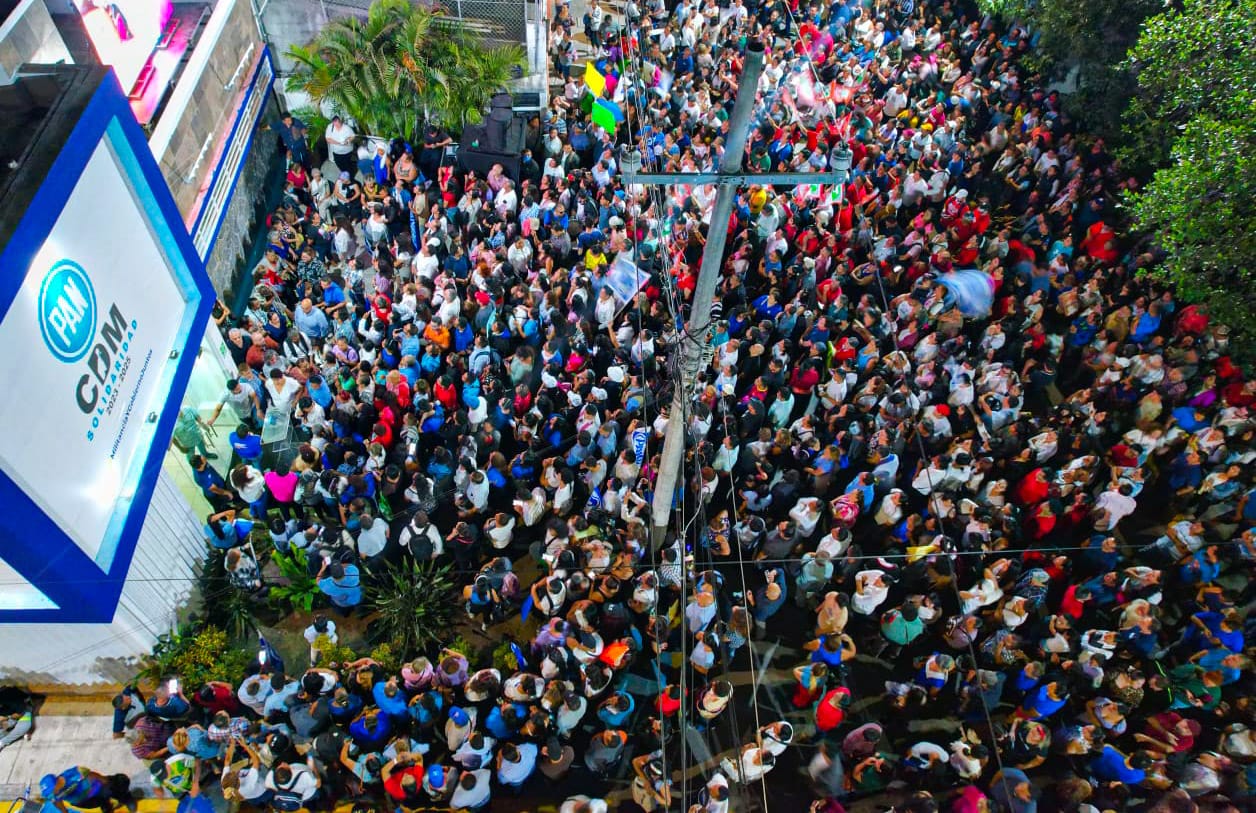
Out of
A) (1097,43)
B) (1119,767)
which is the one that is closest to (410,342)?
(1119,767)

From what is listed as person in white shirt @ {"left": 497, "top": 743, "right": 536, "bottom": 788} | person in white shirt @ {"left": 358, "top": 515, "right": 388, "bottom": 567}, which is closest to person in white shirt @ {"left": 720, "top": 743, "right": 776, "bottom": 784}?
person in white shirt @ {"left": 497, "top": 743, "right": 536, "bottom": 788}

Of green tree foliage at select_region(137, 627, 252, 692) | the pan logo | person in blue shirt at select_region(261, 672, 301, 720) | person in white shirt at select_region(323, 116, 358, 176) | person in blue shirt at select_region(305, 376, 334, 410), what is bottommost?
green tree foliage at select_region(137, 627, 252, 692)

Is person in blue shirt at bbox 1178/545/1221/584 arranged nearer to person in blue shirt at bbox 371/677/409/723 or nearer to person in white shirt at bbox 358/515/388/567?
person in blue shirt at bbox 371/677/409/723

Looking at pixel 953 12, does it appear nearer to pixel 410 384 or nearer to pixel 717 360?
pixel 717 360

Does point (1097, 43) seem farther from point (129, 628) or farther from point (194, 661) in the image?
point (129, 628)

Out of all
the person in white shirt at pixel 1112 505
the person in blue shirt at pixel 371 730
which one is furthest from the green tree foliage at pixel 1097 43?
the person in blue shirt at pixel 371 730

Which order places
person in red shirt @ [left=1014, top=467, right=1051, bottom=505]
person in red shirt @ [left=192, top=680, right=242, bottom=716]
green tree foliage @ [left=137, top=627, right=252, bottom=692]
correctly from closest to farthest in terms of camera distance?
person in red shirt @ [left=192, top=680, right=242, bottom=716]
green tree foliage @ [left=137, top=627, right=252, bottom=692]
person in red shirt @ [left=1014, top=467, right=1051, bottom=505]

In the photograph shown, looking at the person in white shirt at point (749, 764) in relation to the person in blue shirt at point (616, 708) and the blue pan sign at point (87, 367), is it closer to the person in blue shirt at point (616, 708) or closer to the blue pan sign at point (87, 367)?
the person in blue shirt at point (616, 708)
